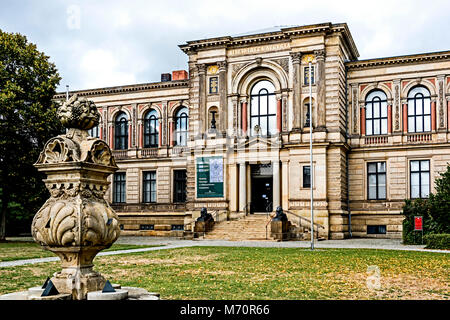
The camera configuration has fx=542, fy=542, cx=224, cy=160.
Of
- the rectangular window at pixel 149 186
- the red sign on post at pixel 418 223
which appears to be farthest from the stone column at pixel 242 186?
the red sign on post at pixel 418 223

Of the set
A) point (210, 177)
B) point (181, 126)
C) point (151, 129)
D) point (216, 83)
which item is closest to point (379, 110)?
point (216, 83)

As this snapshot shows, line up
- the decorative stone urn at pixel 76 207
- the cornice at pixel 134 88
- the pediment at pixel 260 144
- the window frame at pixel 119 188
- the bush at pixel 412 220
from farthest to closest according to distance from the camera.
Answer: the window frame at pixel 119 188
the cornice at pixel 134 88
the pediment at pixel 260 144
the bush at pixel 412 220
the decorative stone urn at pixel 76 207

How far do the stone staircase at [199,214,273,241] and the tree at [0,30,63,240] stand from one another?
478 inches

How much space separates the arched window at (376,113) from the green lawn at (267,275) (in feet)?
66.2

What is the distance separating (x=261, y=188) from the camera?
43125mm

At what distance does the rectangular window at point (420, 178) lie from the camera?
40344 mm

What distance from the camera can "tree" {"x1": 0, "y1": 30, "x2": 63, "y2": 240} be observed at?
33125mm

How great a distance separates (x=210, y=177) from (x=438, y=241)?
19.1m

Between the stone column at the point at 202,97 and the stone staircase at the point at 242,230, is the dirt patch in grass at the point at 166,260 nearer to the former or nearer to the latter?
the stone staircase at the point at 242,230

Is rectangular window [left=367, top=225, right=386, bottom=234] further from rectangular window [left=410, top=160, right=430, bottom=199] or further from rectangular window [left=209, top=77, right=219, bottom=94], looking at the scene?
rectangular window [left=209, top=77, right=219, bottom=94]

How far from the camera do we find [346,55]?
43.5 meters

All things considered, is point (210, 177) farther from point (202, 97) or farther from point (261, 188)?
point (202, 97)
